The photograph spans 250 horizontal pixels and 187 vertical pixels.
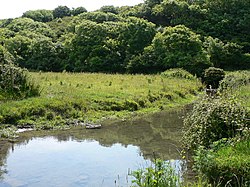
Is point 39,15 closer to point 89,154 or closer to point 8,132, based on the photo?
point 8,132

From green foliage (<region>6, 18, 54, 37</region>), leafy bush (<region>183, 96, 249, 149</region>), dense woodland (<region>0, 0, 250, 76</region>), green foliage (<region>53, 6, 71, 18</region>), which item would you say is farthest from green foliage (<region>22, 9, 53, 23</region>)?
leafy bush (<region>183, 96, 249, 149</region>)

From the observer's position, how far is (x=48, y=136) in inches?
749

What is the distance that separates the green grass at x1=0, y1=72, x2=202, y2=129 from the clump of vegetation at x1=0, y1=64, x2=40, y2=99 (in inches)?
33.5

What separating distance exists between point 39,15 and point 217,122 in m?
94.8

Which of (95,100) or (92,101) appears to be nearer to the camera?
(92,101)

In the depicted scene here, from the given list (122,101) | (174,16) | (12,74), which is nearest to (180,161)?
(122,101)

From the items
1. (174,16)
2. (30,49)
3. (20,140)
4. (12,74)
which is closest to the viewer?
(20,140)

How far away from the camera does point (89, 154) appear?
15.8 meters

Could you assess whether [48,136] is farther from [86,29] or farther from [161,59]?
[86,29]

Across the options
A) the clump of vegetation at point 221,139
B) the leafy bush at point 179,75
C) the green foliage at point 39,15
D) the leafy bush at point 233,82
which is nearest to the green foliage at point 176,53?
the leafy bush at point 179,75

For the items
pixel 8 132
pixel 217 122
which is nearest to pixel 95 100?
pixel 8 132

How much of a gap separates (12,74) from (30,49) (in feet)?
104

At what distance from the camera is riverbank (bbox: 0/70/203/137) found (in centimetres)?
2139

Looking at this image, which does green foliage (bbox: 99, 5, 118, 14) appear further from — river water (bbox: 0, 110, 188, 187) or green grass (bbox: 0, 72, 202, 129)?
river water (bbox: 0, 110, 188, 187)
